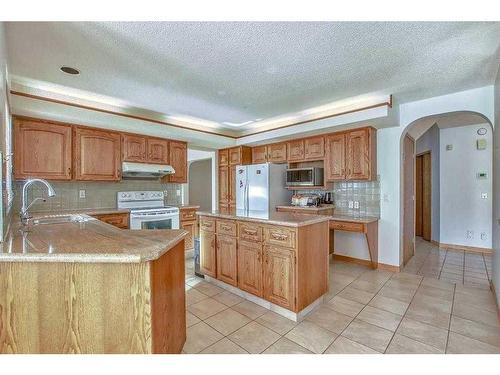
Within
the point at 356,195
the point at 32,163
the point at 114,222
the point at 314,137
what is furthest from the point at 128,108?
the point at 356,195

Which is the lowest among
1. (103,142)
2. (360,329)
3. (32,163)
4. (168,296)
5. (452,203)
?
(360,329)

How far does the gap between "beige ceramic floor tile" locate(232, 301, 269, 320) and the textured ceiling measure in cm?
241

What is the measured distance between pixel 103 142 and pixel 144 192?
1071 mm

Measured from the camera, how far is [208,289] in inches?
115

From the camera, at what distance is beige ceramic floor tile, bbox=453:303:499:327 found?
215 cm

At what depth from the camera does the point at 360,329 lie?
6.75 ft

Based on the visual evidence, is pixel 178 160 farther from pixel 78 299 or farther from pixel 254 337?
pixel 78 299

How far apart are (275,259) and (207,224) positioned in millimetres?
1086

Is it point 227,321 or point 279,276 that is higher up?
point 279,276

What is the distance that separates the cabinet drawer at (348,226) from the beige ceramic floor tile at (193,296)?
6.99ft

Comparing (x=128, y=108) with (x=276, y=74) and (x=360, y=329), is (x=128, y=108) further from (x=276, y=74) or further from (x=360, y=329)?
(x=360, y=329)

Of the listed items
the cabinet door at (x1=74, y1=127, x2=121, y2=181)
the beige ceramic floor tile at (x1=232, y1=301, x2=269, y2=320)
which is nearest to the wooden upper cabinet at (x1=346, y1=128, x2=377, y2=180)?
the beige ceramic floor tile at (x1=232, y1=301, x2=269, y2=320)

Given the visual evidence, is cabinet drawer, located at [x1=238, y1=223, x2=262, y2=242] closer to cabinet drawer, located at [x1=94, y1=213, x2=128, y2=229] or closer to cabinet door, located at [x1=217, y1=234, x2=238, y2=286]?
cabinet door, located at [x1=217, y1=234, x2=238, y2=286]

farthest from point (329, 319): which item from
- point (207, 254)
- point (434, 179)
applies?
point (434, 179)
